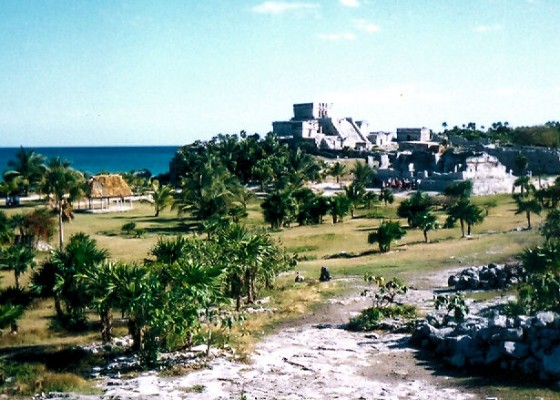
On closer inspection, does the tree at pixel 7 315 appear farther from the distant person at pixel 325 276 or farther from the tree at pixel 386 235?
the tree at pixel 386 235

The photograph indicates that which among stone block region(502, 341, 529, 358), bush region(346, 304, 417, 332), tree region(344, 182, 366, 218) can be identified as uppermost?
tree region(344, 182, 366, 218)

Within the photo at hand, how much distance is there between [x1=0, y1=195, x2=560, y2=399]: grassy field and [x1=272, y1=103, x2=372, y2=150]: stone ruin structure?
52.6m

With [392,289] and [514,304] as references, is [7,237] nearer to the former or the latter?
[392,289]

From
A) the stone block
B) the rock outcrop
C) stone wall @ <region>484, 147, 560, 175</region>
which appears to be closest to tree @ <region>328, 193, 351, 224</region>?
the rock outcrop

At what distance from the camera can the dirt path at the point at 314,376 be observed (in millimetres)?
15969

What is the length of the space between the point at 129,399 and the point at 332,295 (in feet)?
44.0

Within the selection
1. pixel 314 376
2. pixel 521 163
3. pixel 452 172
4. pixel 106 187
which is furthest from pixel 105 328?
pixel 521 163

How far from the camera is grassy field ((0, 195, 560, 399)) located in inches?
891

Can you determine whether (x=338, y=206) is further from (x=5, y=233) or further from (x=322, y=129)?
(x=322, y=129)

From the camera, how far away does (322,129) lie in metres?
126

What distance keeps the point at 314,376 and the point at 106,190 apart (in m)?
57.1

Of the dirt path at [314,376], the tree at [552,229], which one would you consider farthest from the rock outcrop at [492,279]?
the dirt path at [314,376]

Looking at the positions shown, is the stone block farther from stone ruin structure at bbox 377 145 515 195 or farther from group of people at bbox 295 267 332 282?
stone ruin structure at bbox 377 145 515 195

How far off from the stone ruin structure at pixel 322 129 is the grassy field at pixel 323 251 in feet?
173
